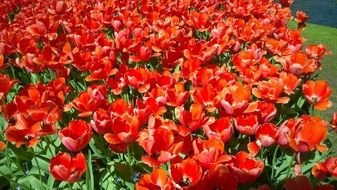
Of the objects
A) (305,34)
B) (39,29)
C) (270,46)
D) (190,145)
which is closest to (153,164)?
(190,145)

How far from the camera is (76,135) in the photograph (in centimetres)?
248

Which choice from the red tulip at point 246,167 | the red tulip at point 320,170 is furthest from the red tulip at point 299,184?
the red tulip at point 320,170

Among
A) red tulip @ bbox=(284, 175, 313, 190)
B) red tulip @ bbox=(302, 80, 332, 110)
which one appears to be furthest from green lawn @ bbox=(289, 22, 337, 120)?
red tulip @ bbox=(284, 175, 313, 190)

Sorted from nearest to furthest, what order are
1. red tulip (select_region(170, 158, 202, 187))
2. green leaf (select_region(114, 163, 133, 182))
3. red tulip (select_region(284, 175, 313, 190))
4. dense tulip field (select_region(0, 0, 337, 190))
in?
red tulip (select_region(284, 175, 313, 190)) → red tulip (select_region(170, 158, 202, 187)) → dense tulip field (select_region(0, 0, 337, 190)) → green leaf (select_region(114, 163, 133, 182))

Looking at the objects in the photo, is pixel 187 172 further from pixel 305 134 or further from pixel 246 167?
pixel 305 134

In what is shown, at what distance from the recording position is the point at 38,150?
3.13m

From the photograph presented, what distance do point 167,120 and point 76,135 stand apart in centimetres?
54

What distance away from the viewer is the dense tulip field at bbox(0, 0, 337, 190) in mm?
2188

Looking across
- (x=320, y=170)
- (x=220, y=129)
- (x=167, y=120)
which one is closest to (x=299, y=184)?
(x=320, y=170)

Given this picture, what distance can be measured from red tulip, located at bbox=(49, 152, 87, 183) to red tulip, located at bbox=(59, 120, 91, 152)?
148mm

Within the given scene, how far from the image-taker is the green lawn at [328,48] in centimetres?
570

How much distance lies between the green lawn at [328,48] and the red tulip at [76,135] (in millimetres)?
3426

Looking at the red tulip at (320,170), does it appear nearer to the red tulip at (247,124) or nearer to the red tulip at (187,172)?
the red tulip at (247,124)

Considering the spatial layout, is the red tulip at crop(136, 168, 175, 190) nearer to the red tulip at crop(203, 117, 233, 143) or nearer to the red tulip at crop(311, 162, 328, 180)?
the red tulip at crop(203, 117, 233, 143)
